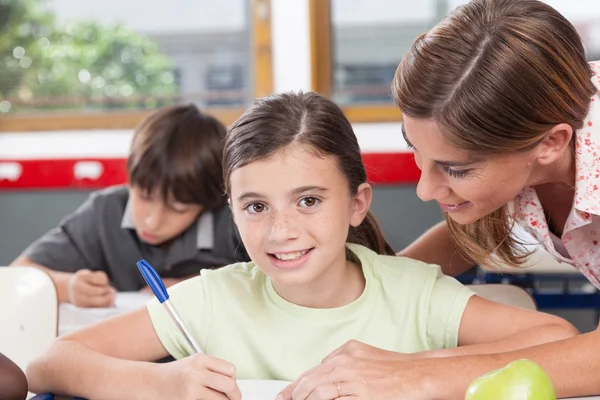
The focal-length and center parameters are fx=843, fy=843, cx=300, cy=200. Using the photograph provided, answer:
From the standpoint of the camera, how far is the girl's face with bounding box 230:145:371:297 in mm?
1104

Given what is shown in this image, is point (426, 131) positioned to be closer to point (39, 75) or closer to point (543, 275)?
point (543, 275)

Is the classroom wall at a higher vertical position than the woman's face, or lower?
lower

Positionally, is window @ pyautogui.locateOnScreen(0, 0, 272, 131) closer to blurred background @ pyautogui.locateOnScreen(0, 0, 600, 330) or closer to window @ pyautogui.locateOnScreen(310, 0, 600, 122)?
blurred background @ pyautogui.locateOnScreen(0, 0, 600, 330)

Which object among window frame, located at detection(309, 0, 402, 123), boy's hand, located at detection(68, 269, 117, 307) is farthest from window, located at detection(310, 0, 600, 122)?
boy's hand, located at detection(68, 269, 117, 307)

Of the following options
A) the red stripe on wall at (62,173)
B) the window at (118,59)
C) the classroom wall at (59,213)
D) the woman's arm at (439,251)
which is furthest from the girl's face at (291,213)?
the window at (118,59)

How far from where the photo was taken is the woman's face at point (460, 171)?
107 centimetres

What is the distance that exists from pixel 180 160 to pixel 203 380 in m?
1.03

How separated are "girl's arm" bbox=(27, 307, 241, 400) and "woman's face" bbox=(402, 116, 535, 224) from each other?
35cm

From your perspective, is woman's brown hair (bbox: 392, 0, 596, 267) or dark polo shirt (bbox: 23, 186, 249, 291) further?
dark polo shirt (bbox: 23, 186, 249, 291)

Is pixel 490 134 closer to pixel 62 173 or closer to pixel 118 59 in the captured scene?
pixel 62 173

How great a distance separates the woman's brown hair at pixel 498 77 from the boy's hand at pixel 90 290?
3.00ft

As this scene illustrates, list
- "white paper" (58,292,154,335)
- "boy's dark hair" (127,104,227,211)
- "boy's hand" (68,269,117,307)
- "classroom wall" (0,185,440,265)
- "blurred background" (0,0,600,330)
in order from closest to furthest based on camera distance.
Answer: "white paper" (58,292,154,335), "boy's hand" (68,269,117,307), "boy's dark hair" (127,104,227,211), "classroom wall" (0,185,440,265), "blurred background" (0,0,600,330)

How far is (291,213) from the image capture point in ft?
3.63

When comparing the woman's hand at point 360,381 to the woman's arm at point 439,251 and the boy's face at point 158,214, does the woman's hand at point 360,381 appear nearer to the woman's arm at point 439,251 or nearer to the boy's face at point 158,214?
the woman's arm at point 439,251
